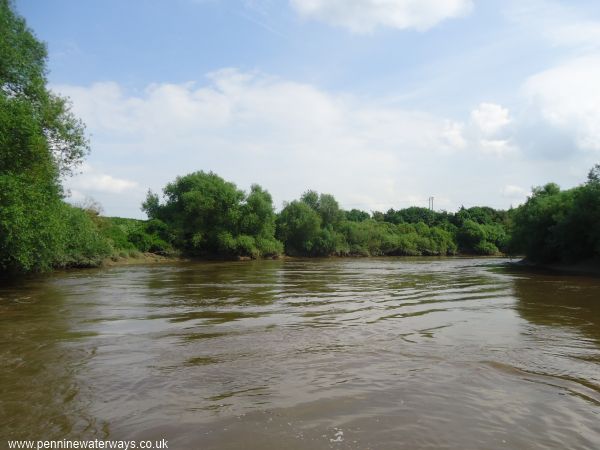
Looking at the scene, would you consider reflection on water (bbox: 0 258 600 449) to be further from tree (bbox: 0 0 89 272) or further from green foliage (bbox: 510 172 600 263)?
green foliage (bbox: 510 172 600 263)

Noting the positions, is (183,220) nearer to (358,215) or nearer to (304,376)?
(304,376)

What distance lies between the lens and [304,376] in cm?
738

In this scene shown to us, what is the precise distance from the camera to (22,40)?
70.0 feet

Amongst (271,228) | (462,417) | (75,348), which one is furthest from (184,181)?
(462,417)

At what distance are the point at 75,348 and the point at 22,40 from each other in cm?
1908

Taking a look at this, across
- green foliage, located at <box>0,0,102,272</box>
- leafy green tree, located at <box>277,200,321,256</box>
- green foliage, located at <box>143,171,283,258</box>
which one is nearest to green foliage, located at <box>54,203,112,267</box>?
green foliage, located at <box>0,0,102,272</box>

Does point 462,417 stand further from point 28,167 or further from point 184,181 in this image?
point 184,181

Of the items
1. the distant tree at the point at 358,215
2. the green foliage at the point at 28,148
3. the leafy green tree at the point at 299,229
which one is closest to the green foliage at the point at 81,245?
the green foliage at the point at 28,148

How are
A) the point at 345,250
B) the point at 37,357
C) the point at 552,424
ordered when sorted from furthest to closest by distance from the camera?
the point at 345,250, the point at 37,357, the point at 552,424

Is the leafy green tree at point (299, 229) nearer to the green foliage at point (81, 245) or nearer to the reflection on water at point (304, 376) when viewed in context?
the green foliage at point (81, 245)

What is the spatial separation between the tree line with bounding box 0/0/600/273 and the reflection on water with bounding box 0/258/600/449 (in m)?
6.88

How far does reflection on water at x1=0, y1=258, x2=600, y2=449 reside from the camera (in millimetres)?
5156

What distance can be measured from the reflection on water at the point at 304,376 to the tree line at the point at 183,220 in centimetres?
688

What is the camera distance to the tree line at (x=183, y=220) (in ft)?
61.0
